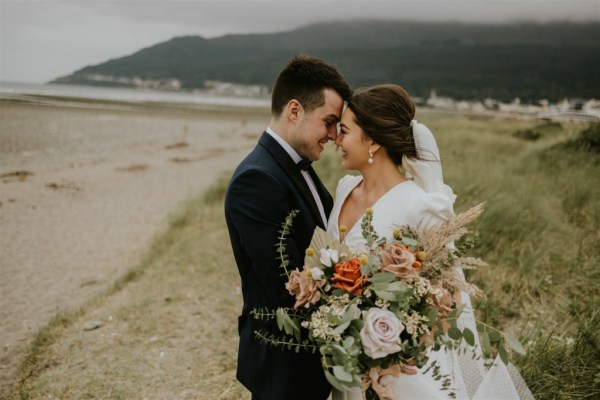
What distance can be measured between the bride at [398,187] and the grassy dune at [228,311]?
0.99 m

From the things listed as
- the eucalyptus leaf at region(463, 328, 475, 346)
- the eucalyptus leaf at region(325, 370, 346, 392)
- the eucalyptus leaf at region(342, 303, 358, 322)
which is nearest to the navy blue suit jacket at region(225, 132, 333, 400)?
the eucalyptus leaf at region(342, 303, 358, 322)

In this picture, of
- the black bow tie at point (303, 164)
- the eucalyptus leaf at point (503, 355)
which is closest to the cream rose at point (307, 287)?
the eucalyptus leaf at point (503, 355)

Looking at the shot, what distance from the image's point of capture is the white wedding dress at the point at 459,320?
2264mm

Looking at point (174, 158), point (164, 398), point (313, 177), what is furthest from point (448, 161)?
point (174, 158)

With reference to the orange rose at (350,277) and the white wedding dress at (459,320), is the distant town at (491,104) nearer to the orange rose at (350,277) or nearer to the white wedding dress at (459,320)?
the white wedding dress at (459,320)

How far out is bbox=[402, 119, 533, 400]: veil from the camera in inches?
96.6

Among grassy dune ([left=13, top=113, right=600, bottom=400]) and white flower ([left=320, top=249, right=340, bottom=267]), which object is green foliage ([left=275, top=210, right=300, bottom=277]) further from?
grassy dune ([left=13, top=113, right=600, bottom=400])

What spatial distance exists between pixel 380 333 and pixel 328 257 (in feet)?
1.30

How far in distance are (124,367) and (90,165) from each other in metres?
13.9

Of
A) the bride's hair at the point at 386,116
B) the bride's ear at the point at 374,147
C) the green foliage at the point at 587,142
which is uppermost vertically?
the bride's hair at the point at 386,116

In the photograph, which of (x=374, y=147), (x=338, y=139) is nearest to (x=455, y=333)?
(x=374, y=147)

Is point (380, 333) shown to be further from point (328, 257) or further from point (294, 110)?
point (294, 110)

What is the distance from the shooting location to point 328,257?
1837 millimetres

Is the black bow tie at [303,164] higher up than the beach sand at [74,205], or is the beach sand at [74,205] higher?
the black bow tie at [303,164]
